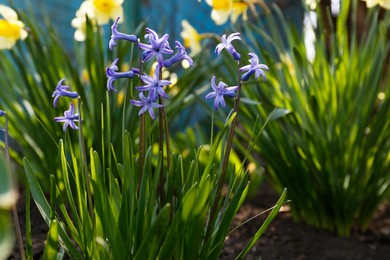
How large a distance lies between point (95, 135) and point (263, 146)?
58cm

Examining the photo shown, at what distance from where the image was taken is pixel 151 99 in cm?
122

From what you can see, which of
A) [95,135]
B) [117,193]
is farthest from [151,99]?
[95,135]

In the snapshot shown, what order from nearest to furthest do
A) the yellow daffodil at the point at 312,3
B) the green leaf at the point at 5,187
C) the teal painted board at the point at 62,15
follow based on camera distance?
the green leaf at the point at 5,187
the yellow daffodil at the point at 312,3
the teal painted board at the point at 62,15

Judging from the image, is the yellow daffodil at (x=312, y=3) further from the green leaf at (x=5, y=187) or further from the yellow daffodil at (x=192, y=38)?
the green leaf at (x=5, y=187)

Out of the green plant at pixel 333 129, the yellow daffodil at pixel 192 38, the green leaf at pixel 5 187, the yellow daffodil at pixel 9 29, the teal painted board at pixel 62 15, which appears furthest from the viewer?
the teal painted board at pixel 62 15

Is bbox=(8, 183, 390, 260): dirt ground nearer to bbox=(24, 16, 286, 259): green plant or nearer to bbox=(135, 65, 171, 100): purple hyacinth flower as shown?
bbox=(24, 16, 286, 259): green plant

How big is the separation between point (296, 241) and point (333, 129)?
41 centimetres

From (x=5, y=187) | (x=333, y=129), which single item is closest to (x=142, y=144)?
(x=5, y=187)

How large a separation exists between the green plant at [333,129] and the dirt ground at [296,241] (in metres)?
0.09

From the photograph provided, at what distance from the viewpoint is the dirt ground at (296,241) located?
2094 mm

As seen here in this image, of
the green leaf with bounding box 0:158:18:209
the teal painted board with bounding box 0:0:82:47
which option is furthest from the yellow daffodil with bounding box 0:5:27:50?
the teal painted board with bounding box 0:0:82:47

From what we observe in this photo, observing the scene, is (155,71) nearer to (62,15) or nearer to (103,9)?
(103,9)

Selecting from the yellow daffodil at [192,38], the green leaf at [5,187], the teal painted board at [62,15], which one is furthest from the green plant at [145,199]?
the teal painted board at [62,15]

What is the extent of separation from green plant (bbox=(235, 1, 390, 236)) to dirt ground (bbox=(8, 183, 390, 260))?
9 cm
